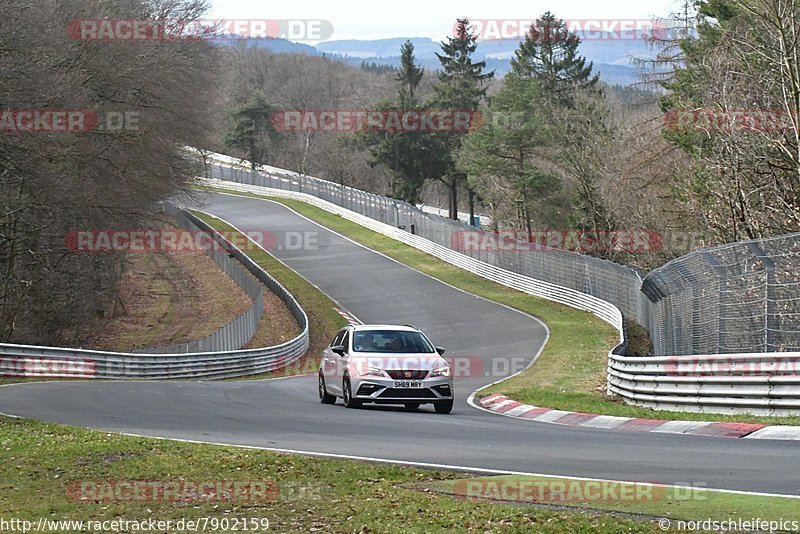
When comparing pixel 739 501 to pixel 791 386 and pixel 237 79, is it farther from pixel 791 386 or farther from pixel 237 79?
pixel 237 79

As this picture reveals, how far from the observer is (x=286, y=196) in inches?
3895

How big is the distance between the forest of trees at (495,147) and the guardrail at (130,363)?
384 cm

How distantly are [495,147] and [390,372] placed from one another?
6299 cm

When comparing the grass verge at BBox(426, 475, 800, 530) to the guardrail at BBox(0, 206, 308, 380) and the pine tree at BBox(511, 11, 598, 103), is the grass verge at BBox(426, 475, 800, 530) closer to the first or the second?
the guardrail at BBox(0, 206, 308, 380)

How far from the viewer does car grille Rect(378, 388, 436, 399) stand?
1970 cm

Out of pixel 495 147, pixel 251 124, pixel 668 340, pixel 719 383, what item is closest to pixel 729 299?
pixel 719 383

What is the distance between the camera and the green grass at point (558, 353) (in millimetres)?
19500

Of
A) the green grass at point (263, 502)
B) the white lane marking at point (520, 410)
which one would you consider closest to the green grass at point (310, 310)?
the white lane marking at point (520, 410)

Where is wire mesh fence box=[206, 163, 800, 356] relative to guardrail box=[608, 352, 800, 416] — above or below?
above

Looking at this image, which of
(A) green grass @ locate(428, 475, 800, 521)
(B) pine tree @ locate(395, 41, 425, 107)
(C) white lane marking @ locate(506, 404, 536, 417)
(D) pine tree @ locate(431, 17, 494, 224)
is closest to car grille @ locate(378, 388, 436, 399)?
(C) white lane marking @ locate(506, 404, 536, 417)

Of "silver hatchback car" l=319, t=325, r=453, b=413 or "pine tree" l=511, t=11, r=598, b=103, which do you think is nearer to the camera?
"silver hatchback car" l=319, t=325, r=453, b=413

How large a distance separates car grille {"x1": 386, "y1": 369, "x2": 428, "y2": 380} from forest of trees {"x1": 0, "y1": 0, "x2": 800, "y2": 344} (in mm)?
11368

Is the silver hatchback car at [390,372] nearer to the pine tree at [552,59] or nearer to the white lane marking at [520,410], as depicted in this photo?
the white lane marking at [520,410]

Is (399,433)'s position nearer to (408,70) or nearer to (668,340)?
(668,340)
